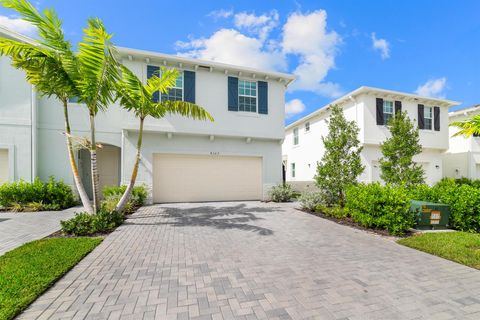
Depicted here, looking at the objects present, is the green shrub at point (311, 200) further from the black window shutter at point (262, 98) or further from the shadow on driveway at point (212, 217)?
the black window shutter at point (262, 98)

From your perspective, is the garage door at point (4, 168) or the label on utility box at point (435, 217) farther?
the garage door at point (4, 168)

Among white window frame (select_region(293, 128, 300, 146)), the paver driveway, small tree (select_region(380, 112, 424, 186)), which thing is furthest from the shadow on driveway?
white window frame (select_region(293, 128, 300, 146))

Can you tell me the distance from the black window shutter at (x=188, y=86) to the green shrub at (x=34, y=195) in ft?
23.2

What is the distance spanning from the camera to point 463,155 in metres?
16.3

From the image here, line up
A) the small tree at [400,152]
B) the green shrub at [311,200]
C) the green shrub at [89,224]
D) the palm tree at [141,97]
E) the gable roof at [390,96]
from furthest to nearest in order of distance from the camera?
the gable roof at [390,96]
the small tree at [400,152]
the green shrub at [311,200]
the palm tree at [141,97]
the green shrub at [89,224]

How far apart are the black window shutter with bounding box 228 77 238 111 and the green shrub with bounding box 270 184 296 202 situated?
16.2ft

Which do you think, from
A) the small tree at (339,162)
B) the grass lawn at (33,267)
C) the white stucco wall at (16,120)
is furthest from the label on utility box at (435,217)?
the white stucco wall at (16,120)

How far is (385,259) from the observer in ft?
14.5

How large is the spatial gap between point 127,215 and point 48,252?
12.5 ft

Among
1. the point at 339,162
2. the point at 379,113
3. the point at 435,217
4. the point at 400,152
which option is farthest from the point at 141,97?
the point at 379,113

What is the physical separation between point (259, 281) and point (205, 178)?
8.78m

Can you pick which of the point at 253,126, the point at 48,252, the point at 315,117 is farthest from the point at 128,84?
the point at 315,117

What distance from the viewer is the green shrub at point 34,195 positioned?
9.00 metres

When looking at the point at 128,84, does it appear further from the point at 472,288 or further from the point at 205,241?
the point at 472,288
